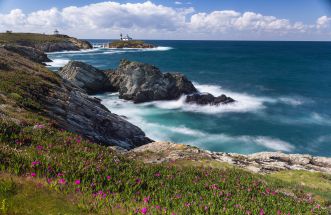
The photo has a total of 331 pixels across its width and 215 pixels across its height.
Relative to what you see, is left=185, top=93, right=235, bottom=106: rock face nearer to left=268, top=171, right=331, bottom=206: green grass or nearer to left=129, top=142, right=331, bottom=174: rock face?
left=129, top=142, right=331, bottom=174: rock face

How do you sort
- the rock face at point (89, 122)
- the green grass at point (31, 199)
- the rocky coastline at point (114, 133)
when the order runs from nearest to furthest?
the green grass at point (31, 199)
the rocky coastline at point (114, 133)
the rock face at point (89, 122)

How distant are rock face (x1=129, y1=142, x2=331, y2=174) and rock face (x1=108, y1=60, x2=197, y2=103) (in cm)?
4387

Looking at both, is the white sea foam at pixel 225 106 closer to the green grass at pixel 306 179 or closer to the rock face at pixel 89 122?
the rock face at pixel 89 122

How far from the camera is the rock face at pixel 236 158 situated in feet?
78.6

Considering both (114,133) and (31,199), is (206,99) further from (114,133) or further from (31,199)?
(31,199)

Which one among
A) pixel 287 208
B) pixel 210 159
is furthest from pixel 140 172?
pixel 210 159

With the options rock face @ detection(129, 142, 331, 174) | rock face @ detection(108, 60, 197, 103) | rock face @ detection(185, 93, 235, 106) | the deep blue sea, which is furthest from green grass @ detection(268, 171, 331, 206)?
rock face @ detection(108, 60, 197, 103)

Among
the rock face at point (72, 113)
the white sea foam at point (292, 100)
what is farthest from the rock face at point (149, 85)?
the rock face at point (72, 113)

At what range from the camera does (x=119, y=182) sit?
12078 millimetres

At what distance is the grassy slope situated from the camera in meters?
9.07

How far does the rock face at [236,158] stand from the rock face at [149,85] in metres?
43.9

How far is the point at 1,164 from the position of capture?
10781mm

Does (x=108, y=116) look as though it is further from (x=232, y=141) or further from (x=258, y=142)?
(x=258, y=142)

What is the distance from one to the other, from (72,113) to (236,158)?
53.4 ft
